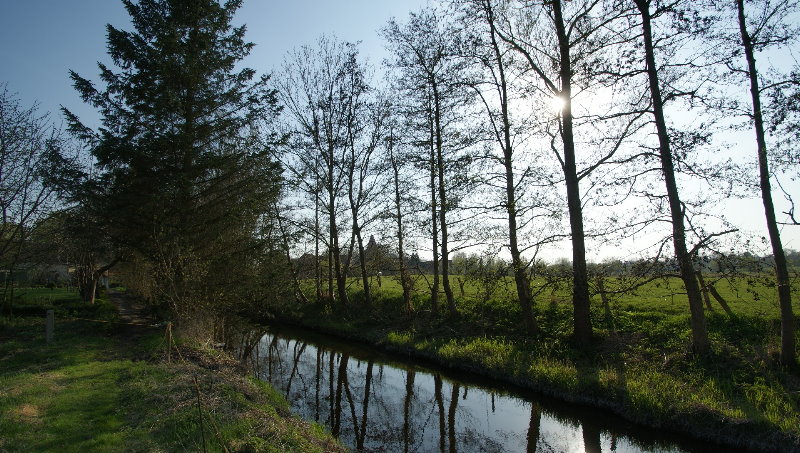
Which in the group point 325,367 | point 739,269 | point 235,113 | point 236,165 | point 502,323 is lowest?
point 325,367

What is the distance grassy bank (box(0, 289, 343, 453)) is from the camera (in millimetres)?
5820

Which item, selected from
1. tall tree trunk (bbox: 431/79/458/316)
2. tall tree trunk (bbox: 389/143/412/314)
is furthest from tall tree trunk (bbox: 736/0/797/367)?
→ tall tree trunk (bbox: 389/143/412/314)

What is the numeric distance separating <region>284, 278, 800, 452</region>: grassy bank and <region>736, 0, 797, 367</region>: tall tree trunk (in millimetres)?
536

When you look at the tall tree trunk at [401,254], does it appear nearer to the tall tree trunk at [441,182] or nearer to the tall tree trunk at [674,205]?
the tall tree trunk at [441,182]

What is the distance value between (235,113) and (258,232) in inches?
162

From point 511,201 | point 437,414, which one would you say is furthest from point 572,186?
point 437,414

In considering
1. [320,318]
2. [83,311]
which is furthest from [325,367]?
[83,311]

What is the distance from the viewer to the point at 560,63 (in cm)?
1255

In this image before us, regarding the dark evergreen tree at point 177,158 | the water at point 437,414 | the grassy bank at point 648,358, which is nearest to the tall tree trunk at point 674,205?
the grassy bank at point 648,358

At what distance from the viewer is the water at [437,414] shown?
8305 mm

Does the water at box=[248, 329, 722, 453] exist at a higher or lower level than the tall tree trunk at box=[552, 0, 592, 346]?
lower

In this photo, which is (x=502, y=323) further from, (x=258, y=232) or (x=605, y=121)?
(x=258, y=232)

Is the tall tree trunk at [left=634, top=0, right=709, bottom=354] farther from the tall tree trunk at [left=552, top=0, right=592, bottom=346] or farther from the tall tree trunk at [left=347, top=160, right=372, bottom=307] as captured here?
the tall tree trunk at [left=347, top=160, right=372, bottom=307]

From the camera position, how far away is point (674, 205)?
34.4ft
